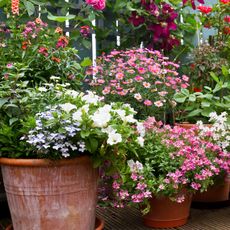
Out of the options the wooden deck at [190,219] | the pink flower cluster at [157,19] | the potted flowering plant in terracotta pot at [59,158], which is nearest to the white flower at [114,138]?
the potted flowering plant in terracotta pot at [59,158]

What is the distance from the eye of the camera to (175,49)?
3775 mm

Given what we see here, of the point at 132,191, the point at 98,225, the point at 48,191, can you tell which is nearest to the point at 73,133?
the point at 48,191

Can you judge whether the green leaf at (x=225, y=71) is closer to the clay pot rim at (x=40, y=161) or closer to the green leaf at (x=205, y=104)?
the green leaf at (x=205, y=104)

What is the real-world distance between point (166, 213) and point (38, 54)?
3.69ft

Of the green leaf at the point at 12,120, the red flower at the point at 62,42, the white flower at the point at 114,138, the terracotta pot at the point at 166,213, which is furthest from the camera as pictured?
the red flower at the point at 62,42

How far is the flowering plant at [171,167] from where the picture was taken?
211 cm

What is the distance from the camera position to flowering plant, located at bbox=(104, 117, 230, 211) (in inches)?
83.1

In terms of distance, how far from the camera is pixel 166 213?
2301 mm

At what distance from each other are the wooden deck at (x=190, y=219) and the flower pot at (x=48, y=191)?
0.52 metres

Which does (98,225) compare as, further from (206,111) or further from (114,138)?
(206,111)

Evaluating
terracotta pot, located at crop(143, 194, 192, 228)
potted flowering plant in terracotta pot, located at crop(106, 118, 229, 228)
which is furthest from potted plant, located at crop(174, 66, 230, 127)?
terracotta pot, located at crop(143, 194, 192, 228)

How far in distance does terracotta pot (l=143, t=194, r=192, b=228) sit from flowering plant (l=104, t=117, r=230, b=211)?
4.3 inches

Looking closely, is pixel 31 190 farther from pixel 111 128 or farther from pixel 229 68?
pixel 229 68

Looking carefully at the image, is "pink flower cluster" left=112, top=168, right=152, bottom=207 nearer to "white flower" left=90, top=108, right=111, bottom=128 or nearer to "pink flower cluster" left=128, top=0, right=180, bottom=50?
"white flower" left=90, top=108, right=111, bottom=128
